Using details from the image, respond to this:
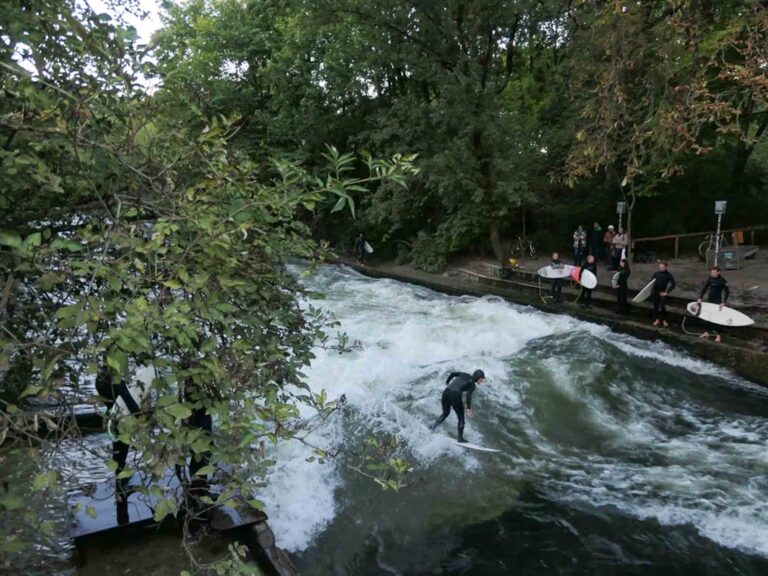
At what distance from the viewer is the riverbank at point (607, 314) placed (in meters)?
11.9

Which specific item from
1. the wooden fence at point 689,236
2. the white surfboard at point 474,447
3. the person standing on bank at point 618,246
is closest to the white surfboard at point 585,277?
the person standing on bank at point 618,246

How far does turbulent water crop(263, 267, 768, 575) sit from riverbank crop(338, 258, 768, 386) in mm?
354

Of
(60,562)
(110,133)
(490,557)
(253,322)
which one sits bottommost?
(490,557)

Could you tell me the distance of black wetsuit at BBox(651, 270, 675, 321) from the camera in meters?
13.5

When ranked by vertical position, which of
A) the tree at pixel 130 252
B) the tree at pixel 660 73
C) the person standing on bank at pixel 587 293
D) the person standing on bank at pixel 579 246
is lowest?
the person standing on bank at pixel 587 293

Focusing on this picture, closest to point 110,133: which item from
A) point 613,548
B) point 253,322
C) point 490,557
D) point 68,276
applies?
point 68,276

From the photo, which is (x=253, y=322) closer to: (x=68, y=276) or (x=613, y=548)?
(x=68, y=276)

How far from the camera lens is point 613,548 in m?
6.87

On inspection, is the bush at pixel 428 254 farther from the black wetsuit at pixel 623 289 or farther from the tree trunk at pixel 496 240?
the black wetsuit at pixel 623 289

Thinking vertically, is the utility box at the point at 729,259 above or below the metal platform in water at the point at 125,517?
above

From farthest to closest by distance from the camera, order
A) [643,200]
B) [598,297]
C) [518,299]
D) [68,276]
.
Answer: [643,200] → [518,299] → [598,297] → [68,276]

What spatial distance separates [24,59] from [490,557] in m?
6.57

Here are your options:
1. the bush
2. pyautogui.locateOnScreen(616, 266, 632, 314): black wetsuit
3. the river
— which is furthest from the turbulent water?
the bush

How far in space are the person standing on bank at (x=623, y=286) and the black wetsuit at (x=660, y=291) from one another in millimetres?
676
